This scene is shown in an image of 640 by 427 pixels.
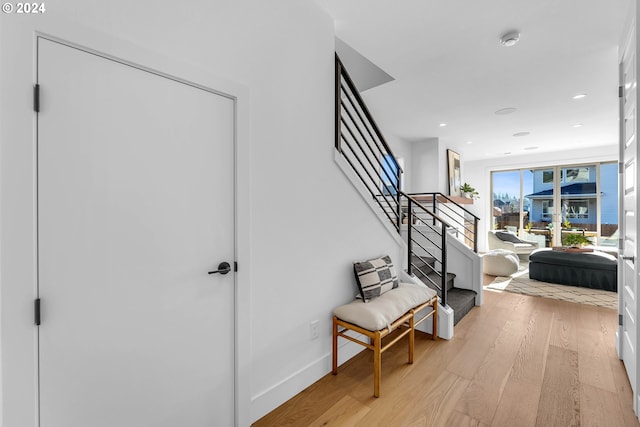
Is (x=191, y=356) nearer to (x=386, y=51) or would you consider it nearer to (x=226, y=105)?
(x=226, y=105)

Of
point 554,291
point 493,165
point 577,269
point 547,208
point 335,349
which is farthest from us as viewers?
point 493,165

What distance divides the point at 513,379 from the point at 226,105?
2.74 metres

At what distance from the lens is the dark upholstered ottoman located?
428 centimetres

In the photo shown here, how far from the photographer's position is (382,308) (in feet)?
6.87

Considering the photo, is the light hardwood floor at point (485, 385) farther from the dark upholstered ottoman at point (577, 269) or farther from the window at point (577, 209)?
the window at point (577, 209)

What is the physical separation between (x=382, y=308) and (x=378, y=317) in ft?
0.44

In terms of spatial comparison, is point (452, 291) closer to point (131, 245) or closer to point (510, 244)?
point (131, 245)

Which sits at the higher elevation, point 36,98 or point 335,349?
point 36,98

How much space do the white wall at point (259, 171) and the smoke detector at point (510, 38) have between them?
156 centimetres

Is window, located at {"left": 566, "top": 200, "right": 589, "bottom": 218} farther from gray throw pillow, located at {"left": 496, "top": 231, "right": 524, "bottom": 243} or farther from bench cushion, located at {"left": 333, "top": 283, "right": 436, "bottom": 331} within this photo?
bench cushion, located at {"left": 333, "top": 283, "right": 436, "bottom": 331}

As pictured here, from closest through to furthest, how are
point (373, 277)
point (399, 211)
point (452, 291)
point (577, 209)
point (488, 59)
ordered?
point (373, 277)
point (488, 59)
point (399, 211)
point (452, 291)
point (577, 209)

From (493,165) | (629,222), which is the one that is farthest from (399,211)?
Result: (493,165)

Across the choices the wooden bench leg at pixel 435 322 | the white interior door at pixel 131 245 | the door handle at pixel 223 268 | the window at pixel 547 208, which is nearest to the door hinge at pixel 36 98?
the white interior door at pixel 131 245

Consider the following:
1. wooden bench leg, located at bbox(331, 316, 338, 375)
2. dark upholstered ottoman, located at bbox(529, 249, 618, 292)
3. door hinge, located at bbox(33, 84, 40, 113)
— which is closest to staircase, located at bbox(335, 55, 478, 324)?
wooden bench leg, located at bbox(331, 316, 338, 375)
